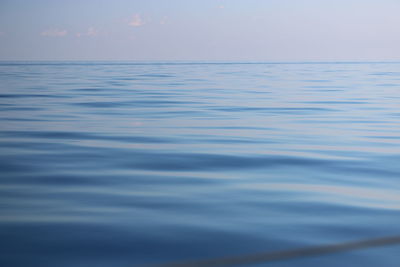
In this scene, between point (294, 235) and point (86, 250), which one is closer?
point (86, 250)

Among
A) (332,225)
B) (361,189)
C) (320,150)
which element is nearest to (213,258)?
(332,225)

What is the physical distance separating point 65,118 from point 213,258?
6311 mm

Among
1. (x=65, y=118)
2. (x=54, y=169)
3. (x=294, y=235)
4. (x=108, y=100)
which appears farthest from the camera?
(x=108, y=100)

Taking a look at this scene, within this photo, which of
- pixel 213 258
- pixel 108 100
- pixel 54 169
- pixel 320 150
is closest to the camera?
pixel 213 258

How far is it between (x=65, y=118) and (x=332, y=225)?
604 centimetres

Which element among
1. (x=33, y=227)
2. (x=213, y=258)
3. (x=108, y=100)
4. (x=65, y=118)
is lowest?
(x=213, y=258)

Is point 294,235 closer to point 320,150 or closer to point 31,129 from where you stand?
point 320,150

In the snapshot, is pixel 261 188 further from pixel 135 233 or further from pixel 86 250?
pixel 86 250

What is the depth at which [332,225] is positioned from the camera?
9.54 ft

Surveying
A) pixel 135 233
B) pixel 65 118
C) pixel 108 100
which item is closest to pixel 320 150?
pixel 135 233

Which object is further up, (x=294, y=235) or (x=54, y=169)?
(x=54, y=169)

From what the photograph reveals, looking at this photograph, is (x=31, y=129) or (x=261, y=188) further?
(x=31, y=129)

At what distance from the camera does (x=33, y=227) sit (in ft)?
9.16

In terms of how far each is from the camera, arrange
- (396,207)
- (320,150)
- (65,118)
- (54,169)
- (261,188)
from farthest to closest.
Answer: (65,118) < (320,150) < (54,169) < (261,188) < (396,207)
